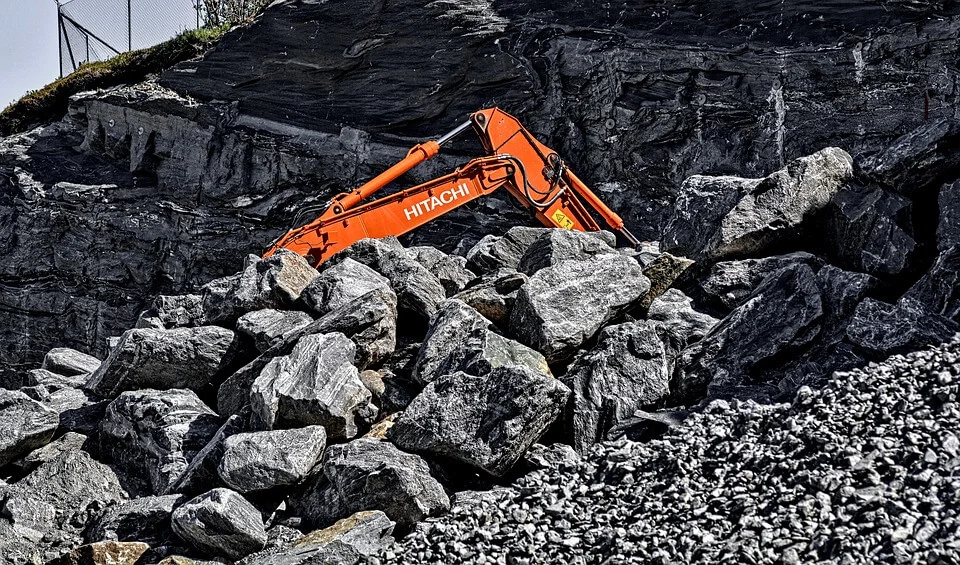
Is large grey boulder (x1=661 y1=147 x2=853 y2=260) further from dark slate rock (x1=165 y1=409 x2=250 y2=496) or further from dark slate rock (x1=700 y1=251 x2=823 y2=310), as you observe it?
dark slate rock (x1=165 y1=409 x2=250 y2=496)

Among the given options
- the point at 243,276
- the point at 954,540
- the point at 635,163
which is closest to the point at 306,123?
the point at 635,163

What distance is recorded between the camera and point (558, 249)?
32.9ft

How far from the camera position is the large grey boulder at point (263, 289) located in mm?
9469

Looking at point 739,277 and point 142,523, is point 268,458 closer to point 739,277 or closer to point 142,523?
point 142,523

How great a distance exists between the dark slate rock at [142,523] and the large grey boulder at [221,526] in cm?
41

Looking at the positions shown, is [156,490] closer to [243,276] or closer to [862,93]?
[243,276]

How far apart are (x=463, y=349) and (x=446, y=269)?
2.46 meters

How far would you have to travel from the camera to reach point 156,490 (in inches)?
313

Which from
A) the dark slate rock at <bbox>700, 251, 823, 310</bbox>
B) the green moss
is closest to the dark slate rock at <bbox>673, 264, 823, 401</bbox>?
the dark slate rock at <bbox>700, 251, 823, 310</bbox>

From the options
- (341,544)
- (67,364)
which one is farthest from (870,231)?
(67,364)

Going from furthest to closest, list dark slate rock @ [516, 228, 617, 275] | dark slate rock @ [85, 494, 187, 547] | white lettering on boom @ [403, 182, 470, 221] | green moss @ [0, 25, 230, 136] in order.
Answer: green moss @ [0, 25, 230, 136] → white lettering on boom @ [403, 182, 470, 221] → dark slate rock @ [516, 228, 617, 275] → dark slate rock @ [85, 494, 187, 547]

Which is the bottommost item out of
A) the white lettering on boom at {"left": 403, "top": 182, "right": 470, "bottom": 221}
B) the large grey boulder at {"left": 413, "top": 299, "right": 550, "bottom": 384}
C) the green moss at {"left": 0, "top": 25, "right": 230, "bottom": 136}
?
the large grey boulder at {"left": 413, "top": 299, "right": 550, "bottom": 384}

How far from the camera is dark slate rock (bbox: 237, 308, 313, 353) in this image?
8.88 meters

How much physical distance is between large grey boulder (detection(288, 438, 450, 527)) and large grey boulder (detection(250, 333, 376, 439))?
517 mm
